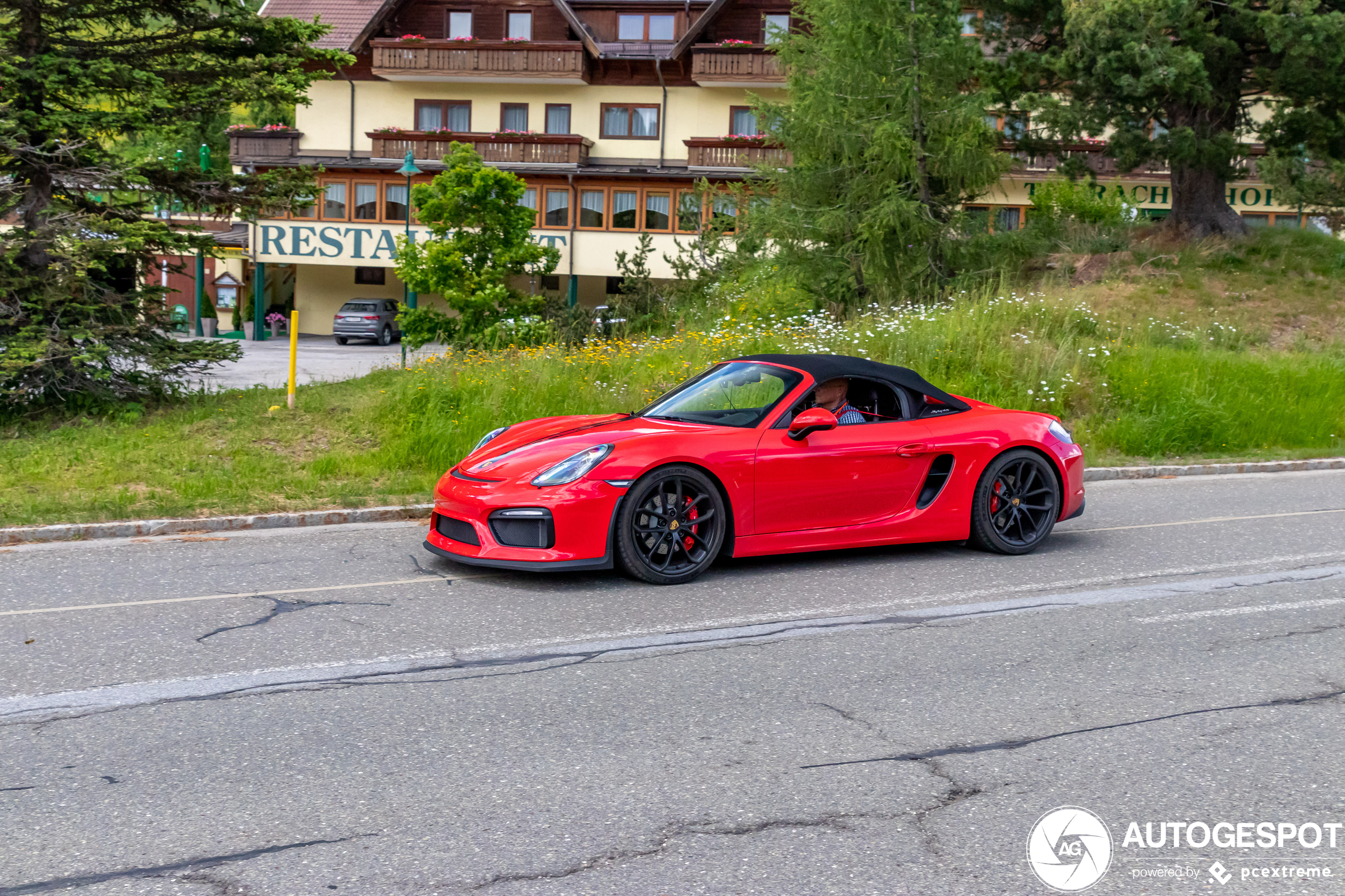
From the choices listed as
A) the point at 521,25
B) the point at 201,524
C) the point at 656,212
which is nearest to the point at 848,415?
the point at 201,524

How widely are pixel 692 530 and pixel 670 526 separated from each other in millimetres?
164

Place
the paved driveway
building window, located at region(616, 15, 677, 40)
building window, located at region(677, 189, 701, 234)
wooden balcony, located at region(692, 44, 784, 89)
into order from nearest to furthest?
the paved driveway, building window, located at region(677, 189, 701, 234), wooden balcony, located at region(692, 44, 784, 89), building window, located at region(616, 15, 677, 40)

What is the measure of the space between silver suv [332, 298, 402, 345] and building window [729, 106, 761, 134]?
511 inches

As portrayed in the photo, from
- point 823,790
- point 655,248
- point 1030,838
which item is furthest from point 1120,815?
point 655,248

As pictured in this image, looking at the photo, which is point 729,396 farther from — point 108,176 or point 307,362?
point 307,362

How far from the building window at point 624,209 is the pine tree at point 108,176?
2604cm

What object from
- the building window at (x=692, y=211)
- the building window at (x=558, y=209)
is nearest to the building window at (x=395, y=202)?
the building window at (x=558, y=209)

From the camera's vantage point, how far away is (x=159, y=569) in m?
7.70

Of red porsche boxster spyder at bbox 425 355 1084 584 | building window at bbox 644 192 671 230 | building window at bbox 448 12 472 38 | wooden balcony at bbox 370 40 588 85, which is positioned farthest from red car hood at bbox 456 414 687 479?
building window at bbox 448 12 472 38

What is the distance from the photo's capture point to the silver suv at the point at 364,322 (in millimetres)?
39000

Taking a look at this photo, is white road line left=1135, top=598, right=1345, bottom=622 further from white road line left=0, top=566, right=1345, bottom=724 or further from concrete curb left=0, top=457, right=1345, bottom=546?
concrete curb left=0, top=457, right=1345, bottom=546

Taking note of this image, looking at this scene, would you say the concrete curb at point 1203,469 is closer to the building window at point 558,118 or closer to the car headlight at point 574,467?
the car headlight at point 574,467

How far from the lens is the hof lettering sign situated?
133 feet

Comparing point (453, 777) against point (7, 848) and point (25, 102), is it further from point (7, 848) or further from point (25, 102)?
point (25, 102)
